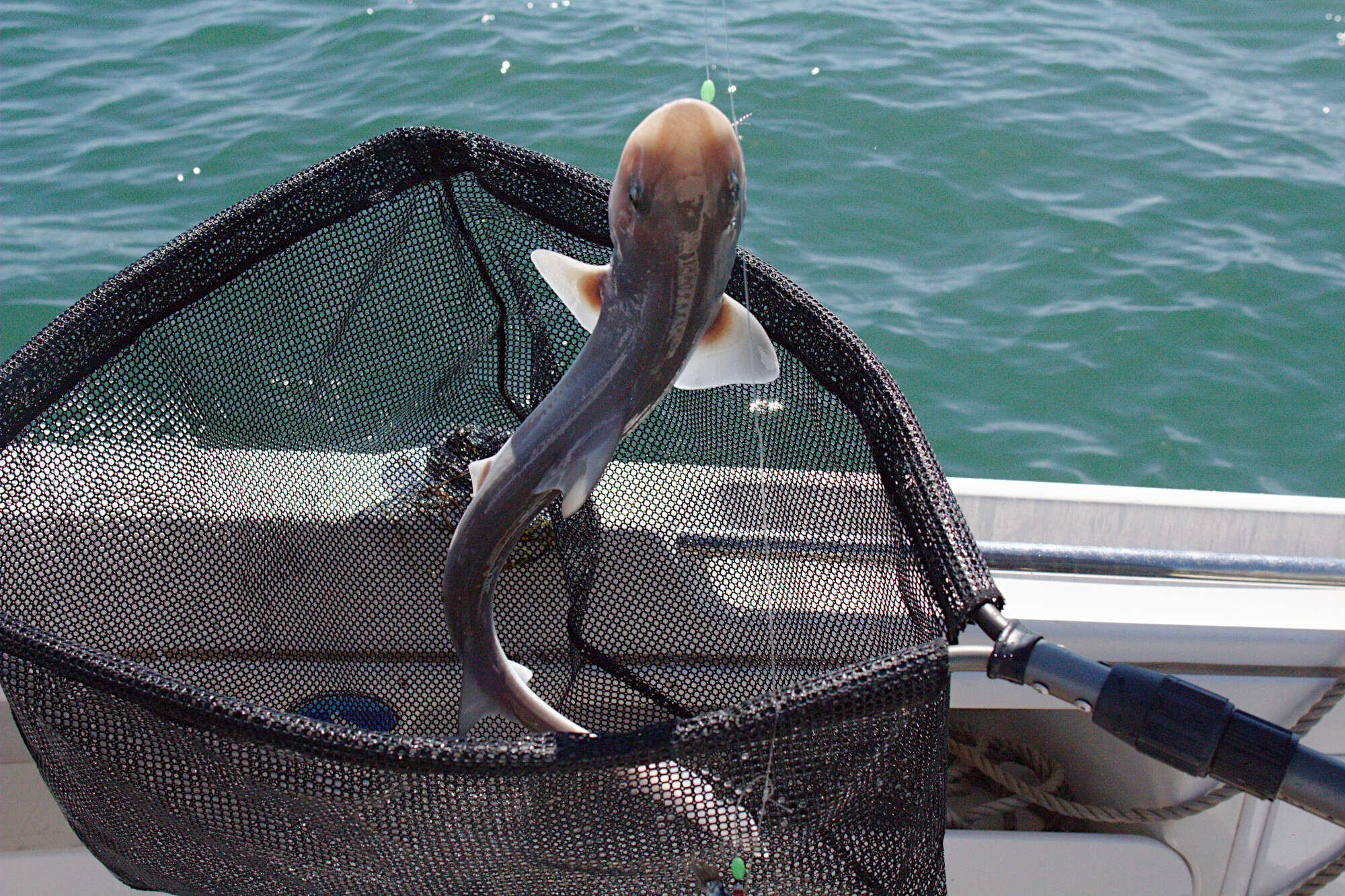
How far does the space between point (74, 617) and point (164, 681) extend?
3.00 feet

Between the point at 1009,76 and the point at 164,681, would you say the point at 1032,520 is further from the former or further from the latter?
the point at 1009,76

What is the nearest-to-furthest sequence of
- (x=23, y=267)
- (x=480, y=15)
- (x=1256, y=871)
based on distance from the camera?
(x=1256, y=871), (x=23, y=267), (x=480, y=15)

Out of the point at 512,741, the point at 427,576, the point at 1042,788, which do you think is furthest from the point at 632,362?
the point at 1042,788

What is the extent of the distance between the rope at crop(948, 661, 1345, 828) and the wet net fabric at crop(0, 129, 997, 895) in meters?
0.75

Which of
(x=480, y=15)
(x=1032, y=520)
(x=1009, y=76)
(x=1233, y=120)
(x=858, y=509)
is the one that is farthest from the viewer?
(x=480, y=15)

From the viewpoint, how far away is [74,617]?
2.28 m

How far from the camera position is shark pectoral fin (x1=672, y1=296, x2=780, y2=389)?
1.88 m

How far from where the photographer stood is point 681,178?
5.19 feet

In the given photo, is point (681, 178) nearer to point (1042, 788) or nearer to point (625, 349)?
point (625, 349)

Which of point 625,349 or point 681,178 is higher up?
point 681,178

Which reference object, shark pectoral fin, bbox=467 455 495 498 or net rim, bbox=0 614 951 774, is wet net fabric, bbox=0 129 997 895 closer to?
net rim, bbox=0 614 951 774

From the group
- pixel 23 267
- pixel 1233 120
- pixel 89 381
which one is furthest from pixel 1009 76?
pixel 89 381

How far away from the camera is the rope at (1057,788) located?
2.35 metres

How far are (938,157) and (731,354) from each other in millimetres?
5634
